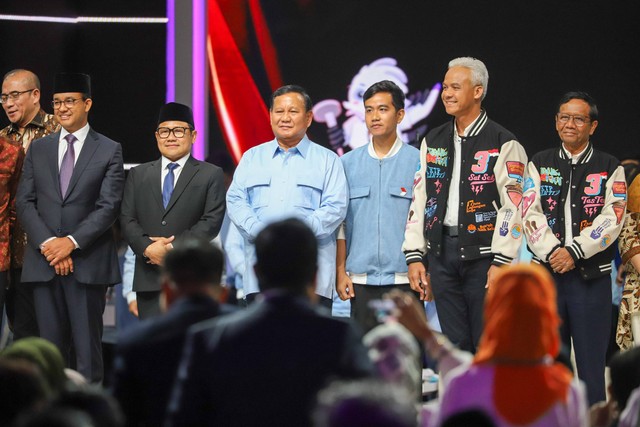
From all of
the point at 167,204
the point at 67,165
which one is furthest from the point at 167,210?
the point at 67,165

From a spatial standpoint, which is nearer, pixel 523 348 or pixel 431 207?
pixel 523 348

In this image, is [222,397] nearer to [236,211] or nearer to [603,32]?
[236,211]

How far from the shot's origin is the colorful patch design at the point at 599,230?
15.8ft

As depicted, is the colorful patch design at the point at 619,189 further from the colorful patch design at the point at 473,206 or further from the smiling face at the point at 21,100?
the smiling face at the point at 21,100

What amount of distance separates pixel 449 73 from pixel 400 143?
46 centimetres

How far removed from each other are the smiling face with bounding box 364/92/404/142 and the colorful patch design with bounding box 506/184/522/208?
0.71m

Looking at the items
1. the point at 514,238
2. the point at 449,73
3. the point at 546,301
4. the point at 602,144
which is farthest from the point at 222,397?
the point at 602,144

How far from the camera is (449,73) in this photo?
4.89 m

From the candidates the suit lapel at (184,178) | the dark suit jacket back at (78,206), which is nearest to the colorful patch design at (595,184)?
the suit lapel at (184,178)

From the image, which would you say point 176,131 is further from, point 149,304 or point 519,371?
point 519,371

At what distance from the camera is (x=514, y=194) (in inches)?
183

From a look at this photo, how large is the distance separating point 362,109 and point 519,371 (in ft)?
14.5

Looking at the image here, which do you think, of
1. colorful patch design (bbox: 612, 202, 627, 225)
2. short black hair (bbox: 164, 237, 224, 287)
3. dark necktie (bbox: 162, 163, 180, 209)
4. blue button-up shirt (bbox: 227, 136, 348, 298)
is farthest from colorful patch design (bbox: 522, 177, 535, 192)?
short black hair (bbox: 164, 237, 224, 287)

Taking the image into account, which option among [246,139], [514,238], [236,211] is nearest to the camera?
[514,238]
